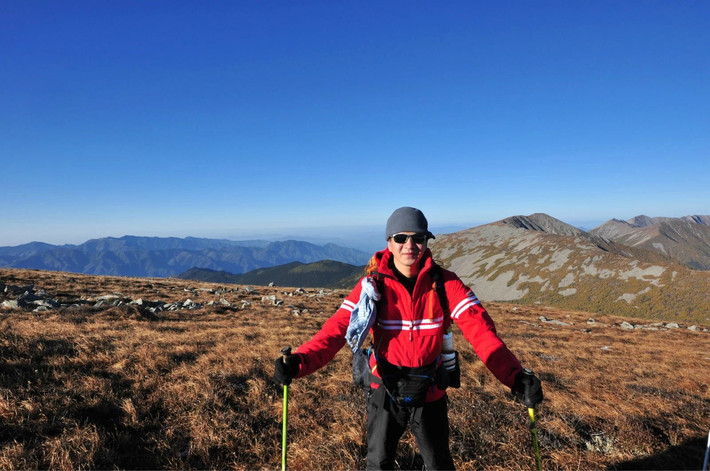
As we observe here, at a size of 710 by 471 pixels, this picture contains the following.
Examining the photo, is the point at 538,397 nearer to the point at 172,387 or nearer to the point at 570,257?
the point at 172,387

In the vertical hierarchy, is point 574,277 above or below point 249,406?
below

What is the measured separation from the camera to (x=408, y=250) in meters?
3.75

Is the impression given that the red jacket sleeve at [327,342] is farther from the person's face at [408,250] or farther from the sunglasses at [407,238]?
the sunglasses at [407,238]

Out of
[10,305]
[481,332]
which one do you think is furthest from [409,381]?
[10,305]

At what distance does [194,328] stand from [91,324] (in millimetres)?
3575

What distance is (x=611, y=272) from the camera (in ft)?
379

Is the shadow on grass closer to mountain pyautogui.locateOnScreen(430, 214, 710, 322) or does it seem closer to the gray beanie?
the gray beanie

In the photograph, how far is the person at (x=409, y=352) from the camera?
3525 mm

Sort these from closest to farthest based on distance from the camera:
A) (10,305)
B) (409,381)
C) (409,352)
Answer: (409,381) < (409,352) < (10,305)

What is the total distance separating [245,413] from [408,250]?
4.96 metres

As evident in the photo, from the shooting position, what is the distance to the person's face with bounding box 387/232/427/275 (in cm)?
375

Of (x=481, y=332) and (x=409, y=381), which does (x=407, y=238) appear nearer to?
(x=481, y=332)

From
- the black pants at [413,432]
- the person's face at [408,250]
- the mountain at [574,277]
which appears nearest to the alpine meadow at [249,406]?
the black pants at [413,432]

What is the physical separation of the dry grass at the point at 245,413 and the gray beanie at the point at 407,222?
3.77 m
